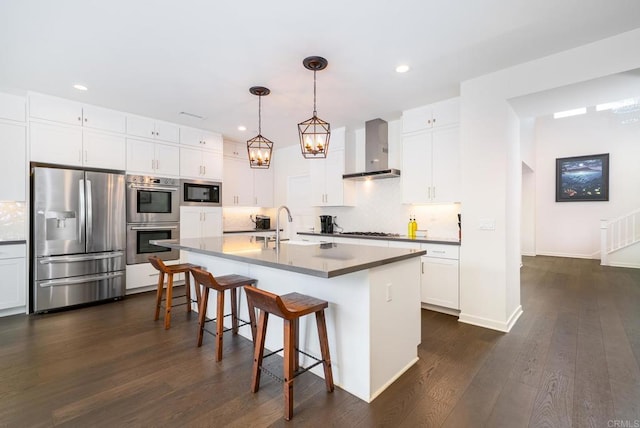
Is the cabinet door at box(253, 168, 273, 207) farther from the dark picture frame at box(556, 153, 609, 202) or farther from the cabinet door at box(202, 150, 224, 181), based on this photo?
the dark picture frame at box(556, 153, 609, 202)

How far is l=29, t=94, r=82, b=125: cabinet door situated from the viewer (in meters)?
3.64

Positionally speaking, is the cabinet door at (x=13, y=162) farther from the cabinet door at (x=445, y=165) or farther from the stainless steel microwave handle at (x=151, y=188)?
the cabinet door at (x=445, y=165)

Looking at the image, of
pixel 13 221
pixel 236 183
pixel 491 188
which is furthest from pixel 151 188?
pixel 491 188

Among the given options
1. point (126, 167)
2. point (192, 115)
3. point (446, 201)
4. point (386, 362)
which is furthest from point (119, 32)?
point (446, 201)

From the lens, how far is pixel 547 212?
8.02 m

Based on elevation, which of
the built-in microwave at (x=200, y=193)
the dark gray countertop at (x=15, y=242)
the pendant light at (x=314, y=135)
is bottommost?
the dark gray countertop at (x=15, y=242)

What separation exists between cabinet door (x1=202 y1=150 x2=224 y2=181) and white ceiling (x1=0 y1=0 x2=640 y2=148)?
1.48m

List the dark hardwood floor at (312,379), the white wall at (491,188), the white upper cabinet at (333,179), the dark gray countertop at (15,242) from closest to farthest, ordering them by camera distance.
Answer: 1. the dark hardwood floor at (312,379)
2. the white wall at (491,188)
3. the dark gray countertop at (15,242)
4. the white upper cabinet at (333,179)

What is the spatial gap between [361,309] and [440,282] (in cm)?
Answer: 206

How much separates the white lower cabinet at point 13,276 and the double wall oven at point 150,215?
1.11m

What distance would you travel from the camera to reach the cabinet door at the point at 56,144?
3.67m

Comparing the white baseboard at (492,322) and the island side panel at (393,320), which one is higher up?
the island side panel at (393,320)

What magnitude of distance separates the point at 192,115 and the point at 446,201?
3892 mm

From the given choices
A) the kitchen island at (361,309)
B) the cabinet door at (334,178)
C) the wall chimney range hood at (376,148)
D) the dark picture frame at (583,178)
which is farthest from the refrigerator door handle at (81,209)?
the dark picture frame at (583,178)
